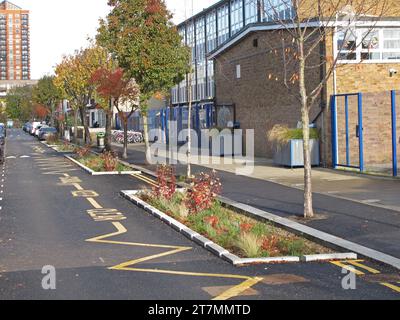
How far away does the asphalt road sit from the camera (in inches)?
287

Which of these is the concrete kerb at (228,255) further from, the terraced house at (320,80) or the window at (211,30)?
the window at (211,30)

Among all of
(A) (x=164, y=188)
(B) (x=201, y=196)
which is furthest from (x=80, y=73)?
(B) (x=201, y=196)

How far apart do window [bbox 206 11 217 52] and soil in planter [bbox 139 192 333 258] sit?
144 ft

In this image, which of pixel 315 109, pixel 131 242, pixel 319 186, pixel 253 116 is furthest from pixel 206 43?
pixel 131 242

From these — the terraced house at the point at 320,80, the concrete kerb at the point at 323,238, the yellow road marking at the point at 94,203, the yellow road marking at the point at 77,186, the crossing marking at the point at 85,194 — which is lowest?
the concrete kerb at the point at 323,238

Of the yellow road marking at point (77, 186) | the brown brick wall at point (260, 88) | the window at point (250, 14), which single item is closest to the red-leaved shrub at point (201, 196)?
the yellow road marking at point (77, 186)

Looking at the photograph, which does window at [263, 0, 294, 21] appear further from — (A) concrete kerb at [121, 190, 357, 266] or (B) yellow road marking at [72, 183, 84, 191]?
(B) yellow road marking at [72, 183, 84, 191]

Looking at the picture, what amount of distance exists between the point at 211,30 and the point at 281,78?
2983 cm

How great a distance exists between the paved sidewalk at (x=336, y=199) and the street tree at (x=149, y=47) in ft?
13.5

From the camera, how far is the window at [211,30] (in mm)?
56188

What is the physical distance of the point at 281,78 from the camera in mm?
28156

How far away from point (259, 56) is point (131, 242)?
2071cm

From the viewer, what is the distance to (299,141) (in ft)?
78.3
